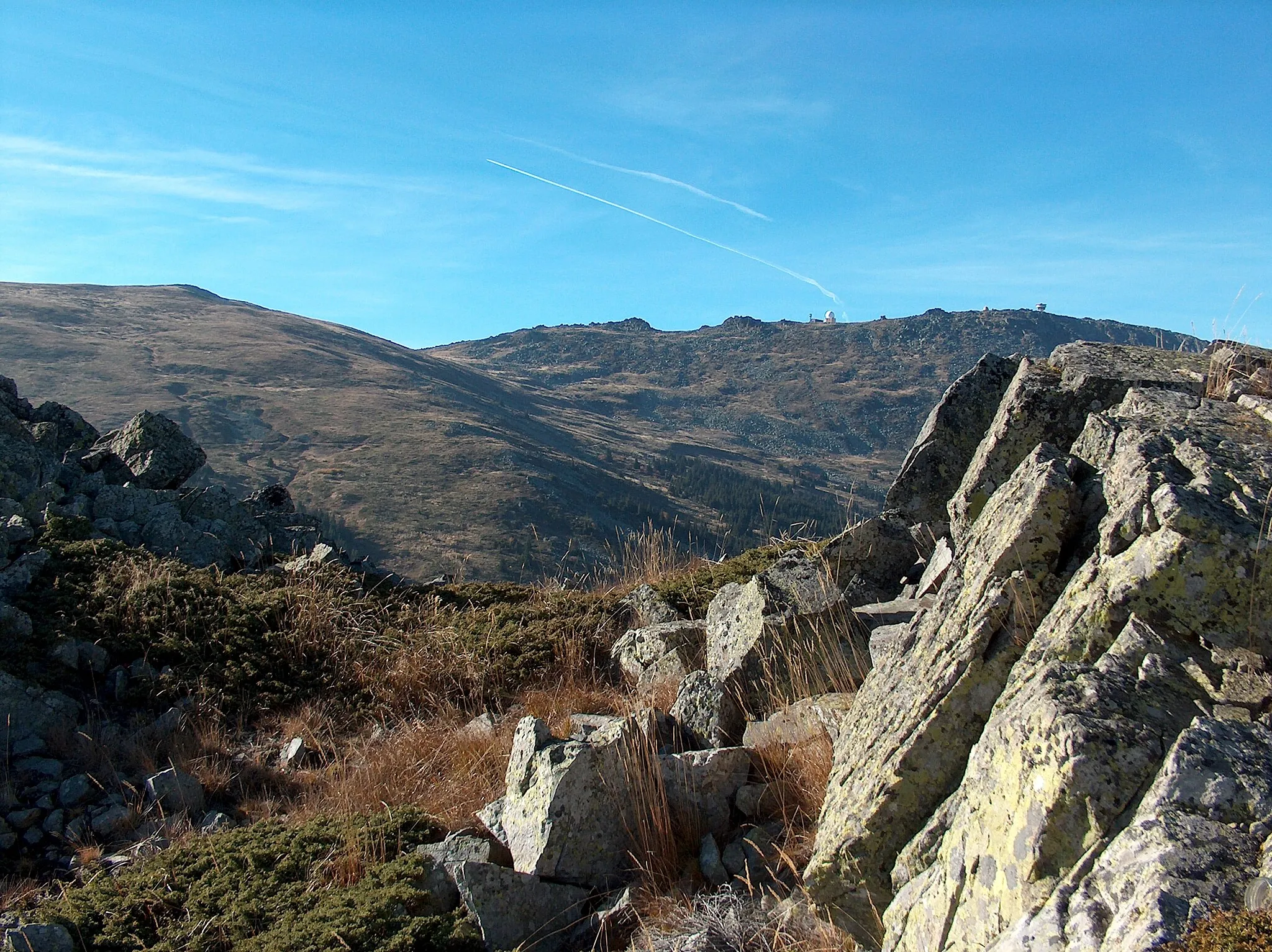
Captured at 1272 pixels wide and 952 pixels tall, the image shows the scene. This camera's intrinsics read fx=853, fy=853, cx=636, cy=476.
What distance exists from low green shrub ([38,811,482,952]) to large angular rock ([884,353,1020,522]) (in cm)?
520

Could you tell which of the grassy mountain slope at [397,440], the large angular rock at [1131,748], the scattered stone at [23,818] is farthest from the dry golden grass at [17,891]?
the grassy mountain slope at [397,440]

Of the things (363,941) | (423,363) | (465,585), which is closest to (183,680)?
(465,585)

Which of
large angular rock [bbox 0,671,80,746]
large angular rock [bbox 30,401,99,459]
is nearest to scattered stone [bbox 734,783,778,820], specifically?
large angular rock [bbox 0,671,80,746]

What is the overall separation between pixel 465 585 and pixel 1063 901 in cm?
1021

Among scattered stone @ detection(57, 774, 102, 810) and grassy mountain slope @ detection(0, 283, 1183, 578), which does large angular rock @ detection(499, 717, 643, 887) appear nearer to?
scattered stone @ detection(57, 774, 102, 810)

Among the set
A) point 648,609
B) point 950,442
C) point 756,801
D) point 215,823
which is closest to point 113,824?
point 215,823

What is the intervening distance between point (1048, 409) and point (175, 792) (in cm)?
705

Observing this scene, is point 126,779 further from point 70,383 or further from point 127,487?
point 70,383

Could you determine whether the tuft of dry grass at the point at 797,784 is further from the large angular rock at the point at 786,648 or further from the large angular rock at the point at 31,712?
the large angular rock at the point at 31,712

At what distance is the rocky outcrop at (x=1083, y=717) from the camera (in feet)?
8.08

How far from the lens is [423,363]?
5704 inches

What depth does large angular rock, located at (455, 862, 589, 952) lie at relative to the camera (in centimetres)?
441

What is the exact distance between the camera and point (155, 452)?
13852 millimetres

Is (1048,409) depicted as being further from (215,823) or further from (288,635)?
(288,635)
